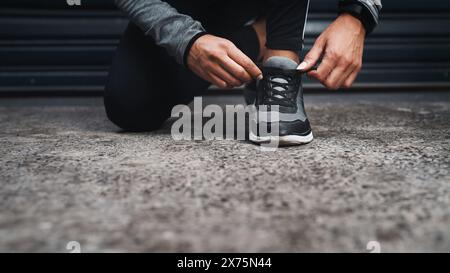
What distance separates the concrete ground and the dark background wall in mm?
653

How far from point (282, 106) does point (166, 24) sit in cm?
41

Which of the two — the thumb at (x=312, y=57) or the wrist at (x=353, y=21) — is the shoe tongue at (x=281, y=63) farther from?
the wrist at (x=353, y=21)

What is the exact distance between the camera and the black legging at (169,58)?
120cm

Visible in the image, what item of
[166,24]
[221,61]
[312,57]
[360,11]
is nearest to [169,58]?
[166,24]

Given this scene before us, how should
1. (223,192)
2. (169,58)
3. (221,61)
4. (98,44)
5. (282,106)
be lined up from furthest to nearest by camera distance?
1. (98,44)
2. (169,58)
3. (282,106)
4. (221,61)
5. (223,192)

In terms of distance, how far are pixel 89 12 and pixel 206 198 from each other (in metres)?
1.50

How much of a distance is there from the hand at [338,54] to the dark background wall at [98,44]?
2.92ft

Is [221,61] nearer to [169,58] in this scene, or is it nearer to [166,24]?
[166,24]

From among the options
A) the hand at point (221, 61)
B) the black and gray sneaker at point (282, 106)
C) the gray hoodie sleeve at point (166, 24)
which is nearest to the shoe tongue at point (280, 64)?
the black and gray sneaker at point (282, 106)

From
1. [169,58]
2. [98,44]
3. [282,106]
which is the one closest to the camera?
[282,106]

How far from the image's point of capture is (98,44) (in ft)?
6.23
